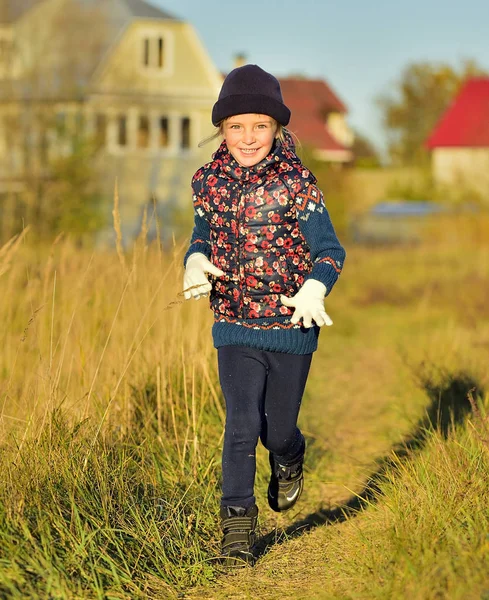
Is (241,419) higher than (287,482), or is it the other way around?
(241,419)

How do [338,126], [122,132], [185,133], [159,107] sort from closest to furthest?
1. [159,107]
2. [122,132]
3. [185,133]
4. [338,126]

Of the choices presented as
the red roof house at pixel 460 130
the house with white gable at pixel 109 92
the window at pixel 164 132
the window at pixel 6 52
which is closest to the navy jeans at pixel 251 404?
the house with white gable at pixel 109 92

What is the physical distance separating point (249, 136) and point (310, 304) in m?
0.72

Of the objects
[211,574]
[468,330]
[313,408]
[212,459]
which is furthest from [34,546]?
[468,330]

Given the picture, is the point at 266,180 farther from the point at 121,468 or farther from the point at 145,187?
the point at 145,187

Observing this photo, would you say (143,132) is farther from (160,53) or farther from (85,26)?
(85,26)

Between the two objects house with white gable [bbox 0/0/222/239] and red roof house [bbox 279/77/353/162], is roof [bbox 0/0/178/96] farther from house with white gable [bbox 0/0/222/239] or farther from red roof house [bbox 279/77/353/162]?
red roof house [bbox 279/77/353/162]

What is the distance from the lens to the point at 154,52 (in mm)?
31812

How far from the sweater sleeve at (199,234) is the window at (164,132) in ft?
98.0

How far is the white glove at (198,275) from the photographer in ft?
11.8

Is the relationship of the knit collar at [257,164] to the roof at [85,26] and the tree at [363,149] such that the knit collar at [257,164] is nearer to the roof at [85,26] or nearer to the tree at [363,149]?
the roof at [85,26]

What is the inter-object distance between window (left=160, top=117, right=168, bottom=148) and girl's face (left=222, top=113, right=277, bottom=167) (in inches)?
1179

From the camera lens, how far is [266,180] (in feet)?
11.9

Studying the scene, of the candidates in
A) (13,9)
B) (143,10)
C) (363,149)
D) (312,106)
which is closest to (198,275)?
(13,9)
